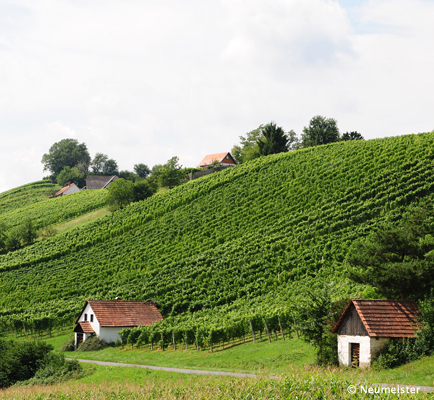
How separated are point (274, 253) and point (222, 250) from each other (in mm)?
6496

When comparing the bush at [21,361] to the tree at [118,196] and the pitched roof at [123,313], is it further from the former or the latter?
the tree at [118,196]

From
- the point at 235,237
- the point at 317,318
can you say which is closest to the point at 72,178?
the point at 235,237

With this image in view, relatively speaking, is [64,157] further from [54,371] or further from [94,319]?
[54,371]

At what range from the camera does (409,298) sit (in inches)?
832

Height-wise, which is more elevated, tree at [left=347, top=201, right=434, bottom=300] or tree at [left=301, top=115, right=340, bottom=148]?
tree at [left=301, top=115, right=340, bottom=148]

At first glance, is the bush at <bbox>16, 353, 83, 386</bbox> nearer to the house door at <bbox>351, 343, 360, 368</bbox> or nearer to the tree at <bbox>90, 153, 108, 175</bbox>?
the house door at <bbox>351, 343, 360, 368</bbox>

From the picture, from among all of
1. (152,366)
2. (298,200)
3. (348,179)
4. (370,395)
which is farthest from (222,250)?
(370,395)

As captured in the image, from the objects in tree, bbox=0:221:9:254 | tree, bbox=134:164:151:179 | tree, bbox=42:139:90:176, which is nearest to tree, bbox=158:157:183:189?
tree, bbox=0:221:9:254

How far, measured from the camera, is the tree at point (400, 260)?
2003cm

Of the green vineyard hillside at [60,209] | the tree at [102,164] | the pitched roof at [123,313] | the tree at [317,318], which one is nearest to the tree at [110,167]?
the tree at [102,164]

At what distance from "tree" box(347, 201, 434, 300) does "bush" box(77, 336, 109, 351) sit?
67.2 ft

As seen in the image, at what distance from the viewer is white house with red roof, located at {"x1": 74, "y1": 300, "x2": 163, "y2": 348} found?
35875 millimetres

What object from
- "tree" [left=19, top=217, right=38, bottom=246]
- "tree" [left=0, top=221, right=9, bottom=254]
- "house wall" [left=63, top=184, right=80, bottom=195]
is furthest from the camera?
"house wall" [left=63, top=184, right=80, bottom=195]

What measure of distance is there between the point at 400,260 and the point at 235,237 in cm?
3126
